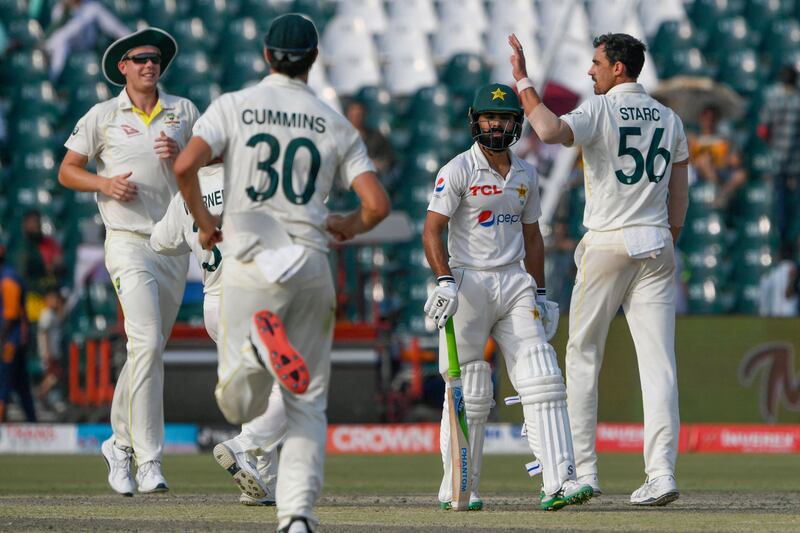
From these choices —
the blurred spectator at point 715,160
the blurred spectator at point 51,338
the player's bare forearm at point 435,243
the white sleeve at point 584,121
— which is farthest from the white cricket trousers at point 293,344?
the blurred spectator at point 715,160

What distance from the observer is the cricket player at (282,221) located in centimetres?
529

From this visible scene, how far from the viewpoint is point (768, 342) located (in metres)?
13.2

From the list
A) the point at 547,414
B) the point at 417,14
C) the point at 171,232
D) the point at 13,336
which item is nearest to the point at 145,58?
the point at 171,232

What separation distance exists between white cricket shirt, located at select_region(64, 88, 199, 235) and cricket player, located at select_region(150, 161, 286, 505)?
0.92ft

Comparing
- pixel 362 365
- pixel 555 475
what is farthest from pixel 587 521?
pixel 362 365

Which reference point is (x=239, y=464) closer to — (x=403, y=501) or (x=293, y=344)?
(x=403, y=501)

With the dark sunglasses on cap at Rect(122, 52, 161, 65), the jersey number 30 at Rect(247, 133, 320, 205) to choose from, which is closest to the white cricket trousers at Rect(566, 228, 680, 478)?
the jersey number 30 at Rect(247, 133, 320, 205)

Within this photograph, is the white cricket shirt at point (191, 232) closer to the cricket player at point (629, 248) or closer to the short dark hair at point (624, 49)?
the cricket player at point (629, 248)

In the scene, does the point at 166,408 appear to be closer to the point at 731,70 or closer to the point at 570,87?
the point at 570,87

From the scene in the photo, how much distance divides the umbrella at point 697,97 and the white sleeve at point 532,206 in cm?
1073

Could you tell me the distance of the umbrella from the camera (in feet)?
57.9

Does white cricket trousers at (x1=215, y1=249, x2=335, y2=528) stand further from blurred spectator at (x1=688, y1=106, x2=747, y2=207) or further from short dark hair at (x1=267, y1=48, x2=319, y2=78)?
blurred spectator at (x1=688, y1=106, x2=747, y2=207)

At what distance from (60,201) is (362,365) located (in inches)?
226

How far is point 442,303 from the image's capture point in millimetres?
6805
